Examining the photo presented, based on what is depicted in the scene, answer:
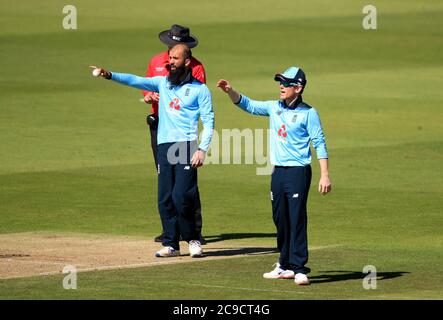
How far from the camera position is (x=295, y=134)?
14.9m

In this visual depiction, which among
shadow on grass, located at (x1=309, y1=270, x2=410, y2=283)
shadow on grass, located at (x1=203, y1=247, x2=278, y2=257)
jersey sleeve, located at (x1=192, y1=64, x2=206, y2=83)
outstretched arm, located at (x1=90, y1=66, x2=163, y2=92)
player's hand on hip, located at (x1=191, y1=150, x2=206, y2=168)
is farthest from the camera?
jersey sleeve, located at (x1=192, y1=64, x2=206, y2=83)

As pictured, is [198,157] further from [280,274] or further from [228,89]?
[280,274]

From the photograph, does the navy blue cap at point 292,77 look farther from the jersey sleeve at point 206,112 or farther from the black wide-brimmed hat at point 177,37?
the black wide-brimmed hat at point 177,37

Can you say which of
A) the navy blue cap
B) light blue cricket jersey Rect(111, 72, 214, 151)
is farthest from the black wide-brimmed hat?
the navy blue cap

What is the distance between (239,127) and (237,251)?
13.0m

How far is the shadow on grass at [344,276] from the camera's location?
1499 centimetres

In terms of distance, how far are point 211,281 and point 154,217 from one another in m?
5.48

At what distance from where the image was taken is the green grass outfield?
15328 millimetres

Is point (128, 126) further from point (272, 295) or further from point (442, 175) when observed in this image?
point (272, 295)

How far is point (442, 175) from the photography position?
79.3ft

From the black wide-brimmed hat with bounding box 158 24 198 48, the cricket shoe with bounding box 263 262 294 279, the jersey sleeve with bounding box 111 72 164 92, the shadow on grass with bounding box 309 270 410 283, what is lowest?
the shadow on grass with bounding box 309 270 410 283

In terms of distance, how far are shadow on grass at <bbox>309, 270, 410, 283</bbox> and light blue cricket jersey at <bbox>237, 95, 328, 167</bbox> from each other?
124 centimetres

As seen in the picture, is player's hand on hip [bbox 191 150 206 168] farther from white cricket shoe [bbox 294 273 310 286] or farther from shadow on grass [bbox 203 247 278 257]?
white cricket shoe [bbox 294 273 310 286]

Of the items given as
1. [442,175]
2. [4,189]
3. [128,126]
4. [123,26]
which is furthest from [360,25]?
[4,189]
